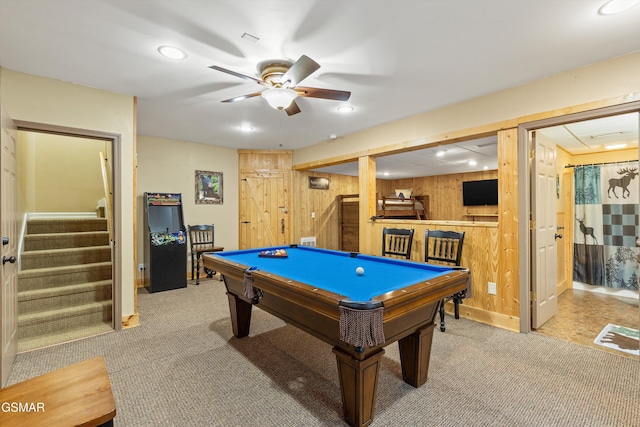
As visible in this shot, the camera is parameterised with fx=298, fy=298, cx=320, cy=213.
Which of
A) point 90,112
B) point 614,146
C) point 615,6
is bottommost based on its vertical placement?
point 614,146

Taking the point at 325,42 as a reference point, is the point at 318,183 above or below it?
below

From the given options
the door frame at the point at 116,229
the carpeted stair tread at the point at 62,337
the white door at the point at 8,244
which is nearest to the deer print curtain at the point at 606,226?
the door frame at the point at 116,229

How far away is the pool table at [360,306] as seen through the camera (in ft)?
4.65

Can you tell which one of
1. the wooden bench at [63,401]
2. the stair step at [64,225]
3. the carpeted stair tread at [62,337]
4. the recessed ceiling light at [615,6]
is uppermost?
the recessed ceiling light at [615,6]

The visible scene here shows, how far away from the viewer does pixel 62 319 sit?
3104mm

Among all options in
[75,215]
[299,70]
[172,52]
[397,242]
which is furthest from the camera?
[75,215]

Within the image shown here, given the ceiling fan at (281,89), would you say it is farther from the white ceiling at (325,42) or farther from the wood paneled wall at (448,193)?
the wood paneled wall at (448,193)

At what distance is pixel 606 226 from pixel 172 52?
19.7ft

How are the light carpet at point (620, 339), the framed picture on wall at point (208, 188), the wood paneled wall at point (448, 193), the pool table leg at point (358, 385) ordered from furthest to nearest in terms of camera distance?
the wood paneled wall at point (448, 193), the framed picture on wall at point (208, 188), the light carpet at point (620, 339), the pool table leg at point (358, 385)

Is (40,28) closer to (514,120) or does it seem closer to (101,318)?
(101,318)

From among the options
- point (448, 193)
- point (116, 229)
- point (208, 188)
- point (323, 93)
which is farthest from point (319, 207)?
point (323, 93)

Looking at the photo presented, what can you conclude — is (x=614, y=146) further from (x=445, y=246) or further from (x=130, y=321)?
(x=130, y=321)

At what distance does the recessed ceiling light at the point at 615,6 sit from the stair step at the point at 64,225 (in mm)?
5920

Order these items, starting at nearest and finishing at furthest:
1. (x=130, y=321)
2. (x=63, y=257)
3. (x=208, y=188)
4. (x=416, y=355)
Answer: (x=416, y=355) → (x=130, y=321) → (x=63, y=257) → (x=208, y=188)
